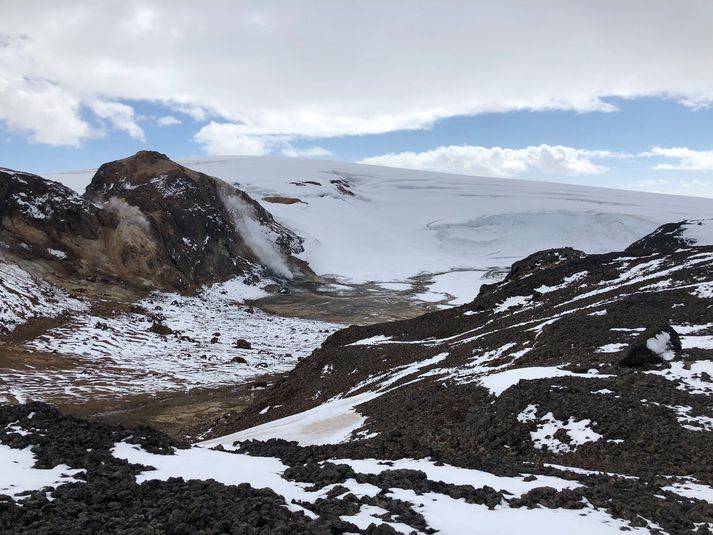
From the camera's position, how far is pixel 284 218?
335 feet

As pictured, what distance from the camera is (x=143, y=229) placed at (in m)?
59.8

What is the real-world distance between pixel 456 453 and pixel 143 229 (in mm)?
55712

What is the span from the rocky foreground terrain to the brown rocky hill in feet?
133

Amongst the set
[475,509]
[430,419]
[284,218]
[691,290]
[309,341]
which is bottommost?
[309,341]

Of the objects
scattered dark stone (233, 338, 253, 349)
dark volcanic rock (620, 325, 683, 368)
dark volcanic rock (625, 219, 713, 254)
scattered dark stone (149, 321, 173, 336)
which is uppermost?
dark volcanic rock (625, 219, 713, 254)

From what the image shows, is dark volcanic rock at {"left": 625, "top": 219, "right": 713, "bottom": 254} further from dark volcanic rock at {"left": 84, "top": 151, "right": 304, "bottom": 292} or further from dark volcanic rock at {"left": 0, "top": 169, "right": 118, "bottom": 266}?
dark volcanic rock at {"left": 0, "top": 169, "right": 118, "bottom": 266}

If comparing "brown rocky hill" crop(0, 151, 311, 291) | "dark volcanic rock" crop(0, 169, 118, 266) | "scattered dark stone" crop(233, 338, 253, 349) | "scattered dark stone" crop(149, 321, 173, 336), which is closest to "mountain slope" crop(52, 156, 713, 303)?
"brown rocky hill" crop(0, 151, 311, 291)

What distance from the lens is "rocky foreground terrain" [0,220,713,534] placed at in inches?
228

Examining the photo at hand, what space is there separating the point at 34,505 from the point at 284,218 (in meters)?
97.6

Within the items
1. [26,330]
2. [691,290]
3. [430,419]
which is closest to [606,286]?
[691,290]

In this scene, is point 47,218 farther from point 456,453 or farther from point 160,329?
point 456,453

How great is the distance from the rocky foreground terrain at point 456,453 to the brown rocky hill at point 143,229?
40.7 metres

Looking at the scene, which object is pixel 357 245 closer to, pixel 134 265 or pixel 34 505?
pixel 134 265

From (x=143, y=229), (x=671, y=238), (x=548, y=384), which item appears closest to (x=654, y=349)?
(x=548, y=384)
